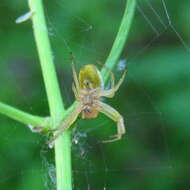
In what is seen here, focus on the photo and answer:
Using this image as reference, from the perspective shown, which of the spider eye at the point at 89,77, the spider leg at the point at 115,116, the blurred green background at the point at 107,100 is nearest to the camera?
the spider eye at the point at 89,77

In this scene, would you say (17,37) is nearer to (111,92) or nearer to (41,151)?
(41,151)

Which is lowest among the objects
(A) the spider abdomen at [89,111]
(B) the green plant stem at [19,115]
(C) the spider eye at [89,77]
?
(B) the green plant stem at [19,115]

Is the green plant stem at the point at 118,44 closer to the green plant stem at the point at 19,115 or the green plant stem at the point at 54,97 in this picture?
the green plant stem at the point at 54,97

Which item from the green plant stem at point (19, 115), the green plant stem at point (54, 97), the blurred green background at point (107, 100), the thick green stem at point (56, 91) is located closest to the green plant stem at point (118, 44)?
the thick green stem at point (56, 91)

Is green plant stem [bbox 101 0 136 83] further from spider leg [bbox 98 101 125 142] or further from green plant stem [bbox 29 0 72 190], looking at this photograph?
spider leg [bbox 98 101 125 142]

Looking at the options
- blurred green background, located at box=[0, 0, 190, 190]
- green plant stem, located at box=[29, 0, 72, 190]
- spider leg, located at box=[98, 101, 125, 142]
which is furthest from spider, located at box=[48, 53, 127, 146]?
blurred green background, located at box=[0, 0, 190, 190]

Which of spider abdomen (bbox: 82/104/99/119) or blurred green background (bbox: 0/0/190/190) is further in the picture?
blurred green background (bbox: 0/0/190/190)

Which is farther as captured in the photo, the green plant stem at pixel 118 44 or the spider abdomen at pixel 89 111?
the spider abdomen at pixel 89 111
